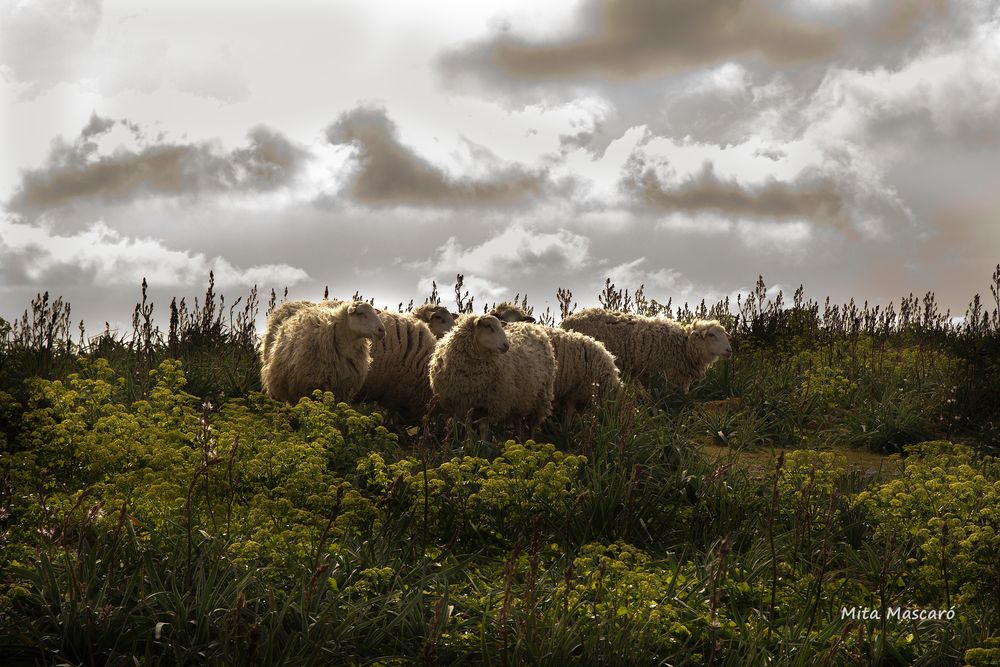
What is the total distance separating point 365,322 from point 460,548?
404 centimetres

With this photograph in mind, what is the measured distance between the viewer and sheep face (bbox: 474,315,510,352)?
8.85 meters

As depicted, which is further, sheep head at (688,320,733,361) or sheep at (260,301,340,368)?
sheep head at (688,320,733,361)

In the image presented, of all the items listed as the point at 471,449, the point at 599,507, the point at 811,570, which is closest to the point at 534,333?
the point at 471,449

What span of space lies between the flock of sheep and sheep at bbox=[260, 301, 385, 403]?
0.01 metres

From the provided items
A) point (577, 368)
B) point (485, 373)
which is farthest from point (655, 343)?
point (485, 373)

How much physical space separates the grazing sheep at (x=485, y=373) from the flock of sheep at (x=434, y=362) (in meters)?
0.01

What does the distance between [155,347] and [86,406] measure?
4.92 metres

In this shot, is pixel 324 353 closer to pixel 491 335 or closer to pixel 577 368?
pixel 491 335

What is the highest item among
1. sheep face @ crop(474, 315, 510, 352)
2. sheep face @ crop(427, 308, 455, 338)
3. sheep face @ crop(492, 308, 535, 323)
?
sheep face @ crop(492, 308, 535, 323)

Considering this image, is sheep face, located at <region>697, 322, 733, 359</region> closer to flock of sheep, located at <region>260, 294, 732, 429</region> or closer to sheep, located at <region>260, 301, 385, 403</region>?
flock of sheep, located at <region>260, 294, 732, 429</region>

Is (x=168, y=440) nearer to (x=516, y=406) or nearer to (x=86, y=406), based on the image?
(x=86, y=406)
